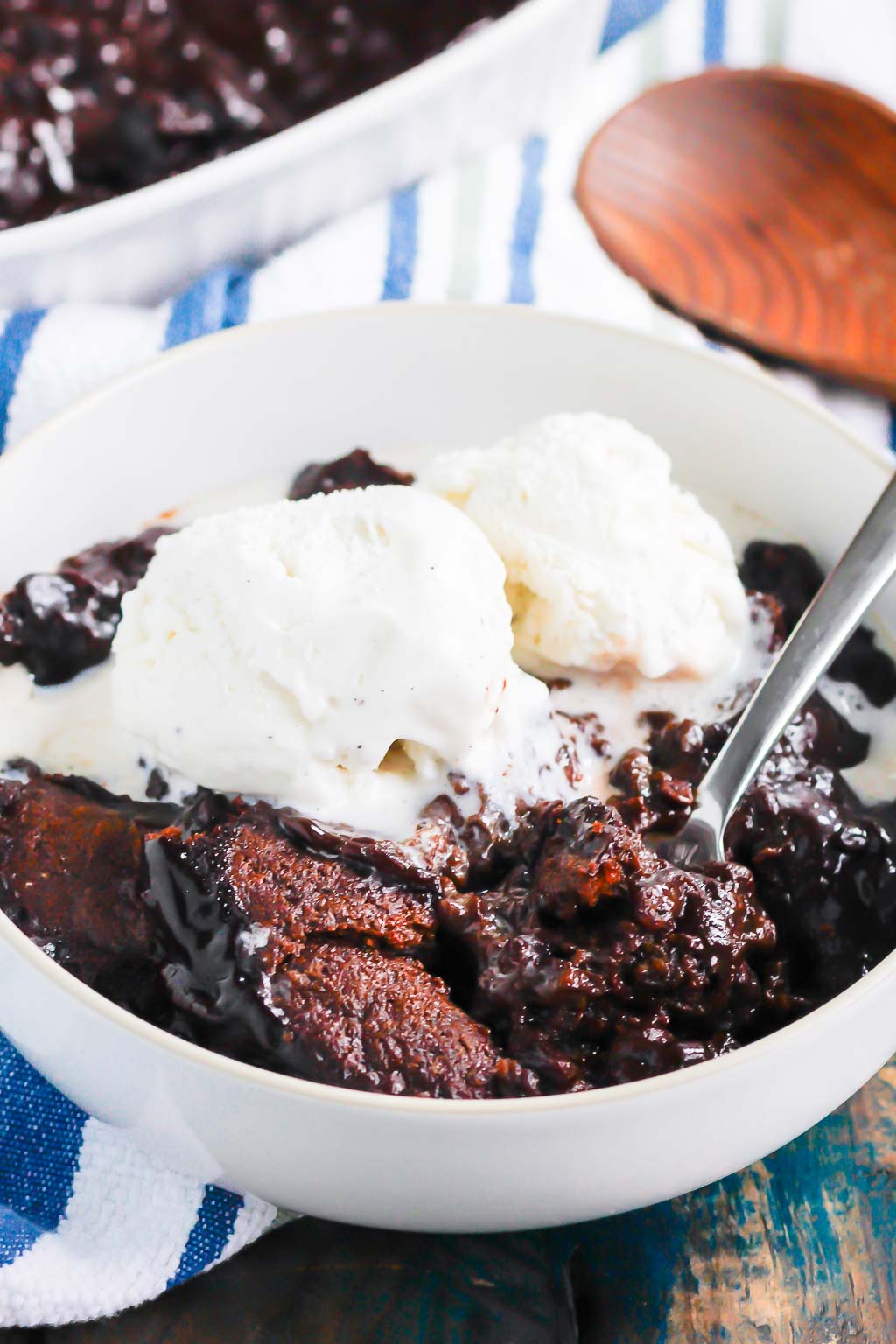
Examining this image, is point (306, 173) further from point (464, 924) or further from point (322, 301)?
point (464, 924)

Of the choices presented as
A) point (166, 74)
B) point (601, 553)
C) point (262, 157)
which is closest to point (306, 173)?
point (262, 157)

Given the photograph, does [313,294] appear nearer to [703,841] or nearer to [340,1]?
[340,1]

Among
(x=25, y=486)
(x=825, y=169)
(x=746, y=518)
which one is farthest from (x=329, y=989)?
(x=825, y=169)

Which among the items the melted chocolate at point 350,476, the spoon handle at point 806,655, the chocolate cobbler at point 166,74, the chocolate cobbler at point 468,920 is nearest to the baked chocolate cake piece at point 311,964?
the chocolate cobbler at point 468,920

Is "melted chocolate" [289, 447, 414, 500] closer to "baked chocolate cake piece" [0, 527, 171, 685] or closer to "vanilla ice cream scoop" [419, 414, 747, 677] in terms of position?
"vanilla ice cream scoop" [419, 414, 747, 677]

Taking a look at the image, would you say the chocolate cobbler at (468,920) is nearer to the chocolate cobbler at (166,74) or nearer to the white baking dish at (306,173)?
the white baking dish at (306,173)

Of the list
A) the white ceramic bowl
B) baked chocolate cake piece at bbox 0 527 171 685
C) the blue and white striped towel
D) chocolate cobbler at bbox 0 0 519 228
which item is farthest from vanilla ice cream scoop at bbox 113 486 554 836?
chocolate cobbler at bbox 0 0 519 228
